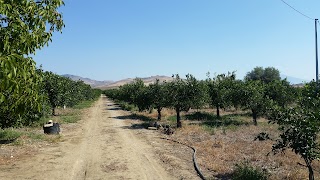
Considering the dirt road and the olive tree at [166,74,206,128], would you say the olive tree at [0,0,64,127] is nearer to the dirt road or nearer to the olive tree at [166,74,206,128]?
the dirt road

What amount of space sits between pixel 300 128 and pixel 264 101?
22743 millimetres

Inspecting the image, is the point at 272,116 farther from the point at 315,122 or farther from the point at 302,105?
the point at 315,122

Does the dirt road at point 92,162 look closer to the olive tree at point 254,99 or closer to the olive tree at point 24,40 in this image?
the olive tree at point 24,40

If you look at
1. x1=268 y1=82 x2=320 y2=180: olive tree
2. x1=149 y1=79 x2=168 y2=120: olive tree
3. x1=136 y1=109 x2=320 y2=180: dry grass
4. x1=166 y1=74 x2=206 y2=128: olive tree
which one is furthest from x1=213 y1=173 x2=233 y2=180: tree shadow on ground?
x1=149 y1=79 x2=168 y2=120: olive tree

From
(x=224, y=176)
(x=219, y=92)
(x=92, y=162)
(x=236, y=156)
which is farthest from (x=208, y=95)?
(x=224, y=176)

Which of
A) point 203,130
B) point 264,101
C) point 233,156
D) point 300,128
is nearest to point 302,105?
point 300,128

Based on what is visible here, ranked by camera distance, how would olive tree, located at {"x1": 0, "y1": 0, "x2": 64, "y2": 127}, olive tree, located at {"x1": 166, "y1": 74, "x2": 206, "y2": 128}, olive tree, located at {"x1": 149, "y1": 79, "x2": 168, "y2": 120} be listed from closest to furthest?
1. olive tree, located at {"x1": 0, "y1": 0, "x2": 64, "y2": 127}
2. olive tree, located at {"x1": 166, "y1": 74, "x2": 206, "y2": 128}
3. olive tree, located at {"x1": 149, "y1": 79, "x2": 168, "y2": 120}

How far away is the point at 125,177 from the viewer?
485 inches

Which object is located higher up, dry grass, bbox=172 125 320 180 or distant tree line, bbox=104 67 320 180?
distant tree line, bbox=104 67 320 180

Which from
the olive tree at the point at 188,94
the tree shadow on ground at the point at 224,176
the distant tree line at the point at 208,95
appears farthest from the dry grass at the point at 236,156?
the olive tree at the point at 188,94

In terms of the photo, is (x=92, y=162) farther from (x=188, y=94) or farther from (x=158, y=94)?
(x=158, y=94)

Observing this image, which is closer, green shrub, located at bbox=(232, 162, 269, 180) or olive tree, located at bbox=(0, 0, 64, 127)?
olive tree, located at bbox=(0, 0, 64, 127)

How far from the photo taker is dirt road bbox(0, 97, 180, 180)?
41.6 feet

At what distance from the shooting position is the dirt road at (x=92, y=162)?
1267 centimetres
